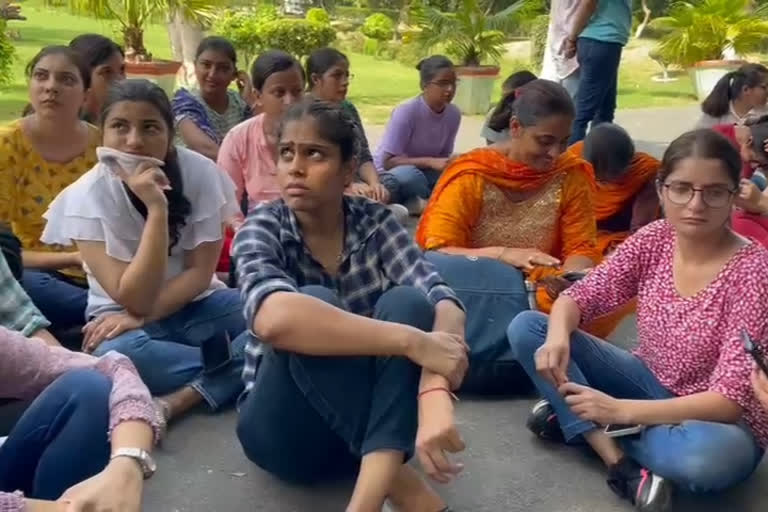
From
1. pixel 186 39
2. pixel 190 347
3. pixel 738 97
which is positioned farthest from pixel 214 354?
pixel 186 39

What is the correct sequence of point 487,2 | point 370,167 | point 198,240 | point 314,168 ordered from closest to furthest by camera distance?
point 314,168
point 198,240
point 370,167
point 487,2

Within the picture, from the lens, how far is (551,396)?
10.2ft

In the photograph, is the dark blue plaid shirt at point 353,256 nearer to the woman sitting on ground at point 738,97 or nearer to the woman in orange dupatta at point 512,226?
the woman in orange dupatta at point 512,226

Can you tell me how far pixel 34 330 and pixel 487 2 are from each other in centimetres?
1585

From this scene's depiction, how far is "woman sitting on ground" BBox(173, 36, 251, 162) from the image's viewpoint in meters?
5.54

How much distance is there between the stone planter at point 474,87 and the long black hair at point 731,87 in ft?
19.8

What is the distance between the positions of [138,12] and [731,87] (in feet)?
20.3

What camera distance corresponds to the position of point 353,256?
9.79 ft

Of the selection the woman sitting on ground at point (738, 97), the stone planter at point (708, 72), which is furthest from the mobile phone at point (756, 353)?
the stone planter at point (708, 72)

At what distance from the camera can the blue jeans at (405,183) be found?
→ 21.1 ft

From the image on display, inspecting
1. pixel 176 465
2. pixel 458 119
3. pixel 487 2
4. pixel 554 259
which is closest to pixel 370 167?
pixel 458 119

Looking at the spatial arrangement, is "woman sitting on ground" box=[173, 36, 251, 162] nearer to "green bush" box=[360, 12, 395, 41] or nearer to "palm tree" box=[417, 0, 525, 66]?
"palm tree" box=[417, 0, 525, 66]

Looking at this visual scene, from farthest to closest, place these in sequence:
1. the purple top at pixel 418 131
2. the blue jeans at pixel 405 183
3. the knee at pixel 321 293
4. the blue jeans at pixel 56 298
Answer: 1. the purple top at pixel 418 131
2. the blue jeans at pixel 405 183
3. the blue jeans at pixel 56 298
4. the knee at pixel 321 293

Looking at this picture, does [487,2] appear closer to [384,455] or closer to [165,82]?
[165,82]
